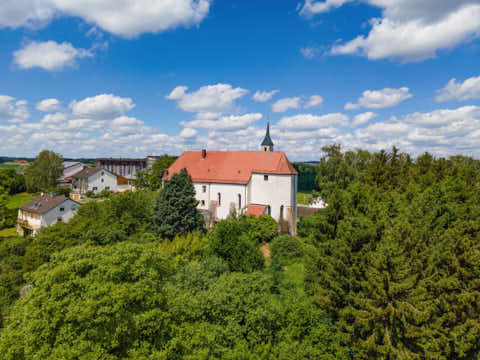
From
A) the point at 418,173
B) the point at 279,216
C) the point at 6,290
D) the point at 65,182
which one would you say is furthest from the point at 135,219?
the point at 65,182

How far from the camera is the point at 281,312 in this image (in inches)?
612

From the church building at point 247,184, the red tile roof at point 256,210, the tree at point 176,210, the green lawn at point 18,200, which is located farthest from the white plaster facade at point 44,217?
the red tile roof at point 256,210

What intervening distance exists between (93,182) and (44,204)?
2240cm

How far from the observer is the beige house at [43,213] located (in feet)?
140

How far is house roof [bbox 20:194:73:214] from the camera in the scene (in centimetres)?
4300

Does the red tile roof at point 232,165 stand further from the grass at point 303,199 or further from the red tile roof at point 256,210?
the grass at point 303,199

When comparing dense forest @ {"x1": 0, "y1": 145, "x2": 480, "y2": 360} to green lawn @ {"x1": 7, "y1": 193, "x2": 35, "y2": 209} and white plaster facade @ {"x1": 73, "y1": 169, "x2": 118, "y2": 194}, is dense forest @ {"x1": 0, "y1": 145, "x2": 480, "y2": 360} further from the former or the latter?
white plaster facade @ {"x1": 73, "y1": 169, "x2": 118, "y2": 194}

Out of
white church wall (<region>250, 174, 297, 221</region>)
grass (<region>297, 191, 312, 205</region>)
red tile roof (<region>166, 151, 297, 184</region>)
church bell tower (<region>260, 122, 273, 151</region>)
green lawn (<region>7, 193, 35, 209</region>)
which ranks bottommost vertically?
grass (<region>297, 191, 312, 205</region>)

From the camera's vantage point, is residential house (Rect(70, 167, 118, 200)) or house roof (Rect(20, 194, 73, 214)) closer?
house roof (Rect(20, 194, 73, 214))

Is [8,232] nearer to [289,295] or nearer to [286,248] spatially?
[286,248]

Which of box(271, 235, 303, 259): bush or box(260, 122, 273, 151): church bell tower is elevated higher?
box(260, 122, 273, 151): church bell tower

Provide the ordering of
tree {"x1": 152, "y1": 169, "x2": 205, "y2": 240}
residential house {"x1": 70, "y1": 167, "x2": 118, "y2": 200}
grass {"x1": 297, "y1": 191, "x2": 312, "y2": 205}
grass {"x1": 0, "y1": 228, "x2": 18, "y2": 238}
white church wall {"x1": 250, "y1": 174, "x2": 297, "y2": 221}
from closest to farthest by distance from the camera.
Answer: tree {"x1": 152, "y1": 169, "x2": 205, "y2": 240} < white church wall {"x1": 250, "y1": 174, "x2": 297, "y2": 221} < grass {"x1": 0, "y1": 228, "x2": 18, "y2": 238} < residential house {"x1": 70, "y1": 167, "x2": 118, "y2": 200} < grass {"x1": 297, "y1": 191, "x2": 312, "y2": 205}

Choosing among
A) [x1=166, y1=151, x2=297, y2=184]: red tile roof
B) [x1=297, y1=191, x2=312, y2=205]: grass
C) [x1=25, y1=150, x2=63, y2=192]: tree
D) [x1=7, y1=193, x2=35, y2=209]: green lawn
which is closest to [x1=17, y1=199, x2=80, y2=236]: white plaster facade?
[x1=7, y1=193, x2=35, y2=209]: green lawn

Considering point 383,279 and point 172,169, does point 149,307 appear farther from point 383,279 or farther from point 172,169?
point 172,169
